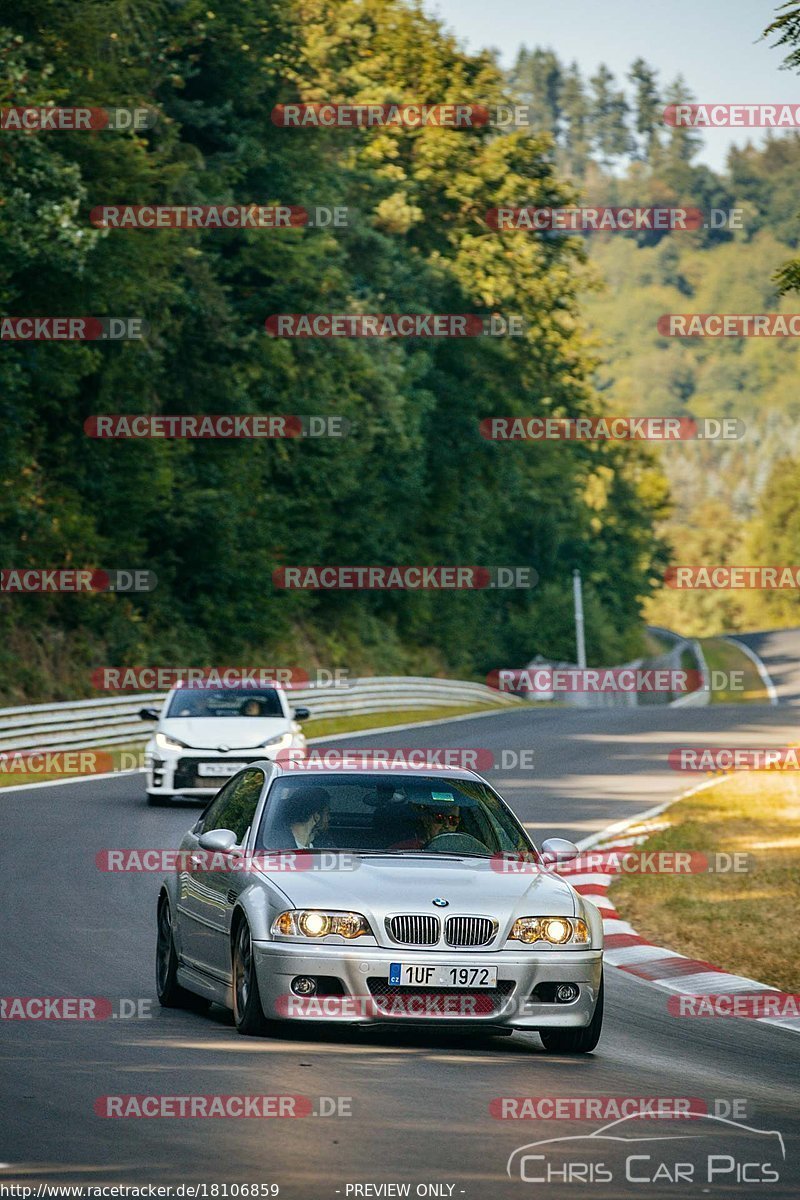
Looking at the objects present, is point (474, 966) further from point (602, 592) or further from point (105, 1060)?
point (602, 592)

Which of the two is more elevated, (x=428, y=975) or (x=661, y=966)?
(x=428, y=975)

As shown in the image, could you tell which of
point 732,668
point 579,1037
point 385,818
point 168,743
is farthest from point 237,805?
point 732,668

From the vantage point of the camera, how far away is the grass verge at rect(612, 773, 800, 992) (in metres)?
14.1

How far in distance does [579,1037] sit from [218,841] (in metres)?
2.05

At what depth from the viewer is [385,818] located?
34.2ft

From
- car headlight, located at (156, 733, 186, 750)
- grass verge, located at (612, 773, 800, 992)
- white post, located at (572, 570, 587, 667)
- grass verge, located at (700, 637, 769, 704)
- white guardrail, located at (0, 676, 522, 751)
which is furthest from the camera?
grass verge, located at (700, 637, 769, 704)

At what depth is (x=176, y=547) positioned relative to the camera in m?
49.0

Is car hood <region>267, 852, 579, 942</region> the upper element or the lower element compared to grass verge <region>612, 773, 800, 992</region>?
upper

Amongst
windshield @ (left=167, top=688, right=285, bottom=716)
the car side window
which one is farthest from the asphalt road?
windshield @ (left=167, top=688, right=285, bottom=716)

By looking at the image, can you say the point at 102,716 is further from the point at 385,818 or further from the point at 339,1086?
the point at 339,1086

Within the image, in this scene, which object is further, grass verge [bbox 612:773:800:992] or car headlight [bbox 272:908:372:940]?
grass verge [bbox 612:773:800:992]

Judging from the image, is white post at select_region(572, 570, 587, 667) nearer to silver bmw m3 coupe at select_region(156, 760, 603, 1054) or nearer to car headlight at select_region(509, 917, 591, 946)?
silver bmw m3 coupe at select_region(156, 760, 603, 1054)

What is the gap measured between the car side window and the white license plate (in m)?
12.1

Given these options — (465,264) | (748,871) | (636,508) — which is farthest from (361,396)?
(636,508)
